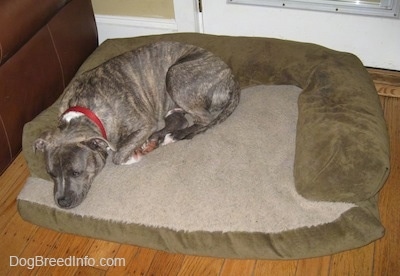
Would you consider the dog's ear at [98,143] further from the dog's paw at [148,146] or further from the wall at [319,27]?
the wall at [319,27]

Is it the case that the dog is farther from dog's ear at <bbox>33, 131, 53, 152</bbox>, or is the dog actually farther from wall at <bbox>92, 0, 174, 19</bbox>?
wall at <bbox>92, 0, 174, 19</bbox>

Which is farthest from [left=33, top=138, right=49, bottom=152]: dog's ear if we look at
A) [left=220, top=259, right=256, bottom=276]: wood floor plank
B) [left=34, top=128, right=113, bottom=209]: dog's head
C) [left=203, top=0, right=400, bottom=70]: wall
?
[left=203, top=0, right=400, bottom=70]: wall

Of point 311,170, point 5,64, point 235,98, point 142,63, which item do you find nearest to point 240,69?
point 235,98

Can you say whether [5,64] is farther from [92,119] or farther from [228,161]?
[228,161]

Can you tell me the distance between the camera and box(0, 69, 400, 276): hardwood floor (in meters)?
2.29

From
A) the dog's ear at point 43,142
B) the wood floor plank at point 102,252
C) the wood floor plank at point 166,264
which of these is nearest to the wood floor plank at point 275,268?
the wood floor plank at point 166,264

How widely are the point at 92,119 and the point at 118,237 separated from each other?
680 mm

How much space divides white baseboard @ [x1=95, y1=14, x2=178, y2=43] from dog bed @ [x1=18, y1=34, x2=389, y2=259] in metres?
1.11

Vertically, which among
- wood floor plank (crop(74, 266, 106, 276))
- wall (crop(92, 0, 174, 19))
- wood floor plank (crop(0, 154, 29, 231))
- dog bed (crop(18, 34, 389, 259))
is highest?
wall (crop(92, 0, 174, 19))

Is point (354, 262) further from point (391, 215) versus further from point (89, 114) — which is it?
A: point (89, 114)

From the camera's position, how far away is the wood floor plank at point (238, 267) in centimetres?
229

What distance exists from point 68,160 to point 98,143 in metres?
0.19

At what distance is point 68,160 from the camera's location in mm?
2375

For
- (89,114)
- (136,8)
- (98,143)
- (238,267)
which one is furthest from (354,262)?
(136,8)
